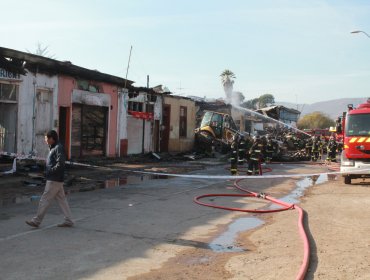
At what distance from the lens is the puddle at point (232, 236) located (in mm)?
6596

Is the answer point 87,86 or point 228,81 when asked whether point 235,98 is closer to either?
point 228,81

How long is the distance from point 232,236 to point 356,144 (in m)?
8.80

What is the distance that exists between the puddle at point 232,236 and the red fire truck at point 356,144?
6.83 metres

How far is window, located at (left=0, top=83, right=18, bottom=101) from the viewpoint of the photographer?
1568 centimetres

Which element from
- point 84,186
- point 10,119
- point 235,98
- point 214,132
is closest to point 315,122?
point 235,98

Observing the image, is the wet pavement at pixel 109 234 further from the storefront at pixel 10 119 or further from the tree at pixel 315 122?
the tree at pixel 315 122

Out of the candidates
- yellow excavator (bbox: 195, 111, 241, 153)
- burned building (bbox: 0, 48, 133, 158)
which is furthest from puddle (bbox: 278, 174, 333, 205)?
yellow excavator (bbox: 195, 111, 241, 153)

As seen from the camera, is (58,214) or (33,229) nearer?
(33,229)

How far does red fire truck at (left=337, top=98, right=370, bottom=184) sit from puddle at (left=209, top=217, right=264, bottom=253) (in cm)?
683

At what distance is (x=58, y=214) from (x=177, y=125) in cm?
2053

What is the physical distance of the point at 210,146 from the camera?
29.3 meters

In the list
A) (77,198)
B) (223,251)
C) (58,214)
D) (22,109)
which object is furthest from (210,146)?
(223,251)

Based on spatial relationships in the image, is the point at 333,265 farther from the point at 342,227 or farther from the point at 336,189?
the point at 336,189

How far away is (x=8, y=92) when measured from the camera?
52.3ft
